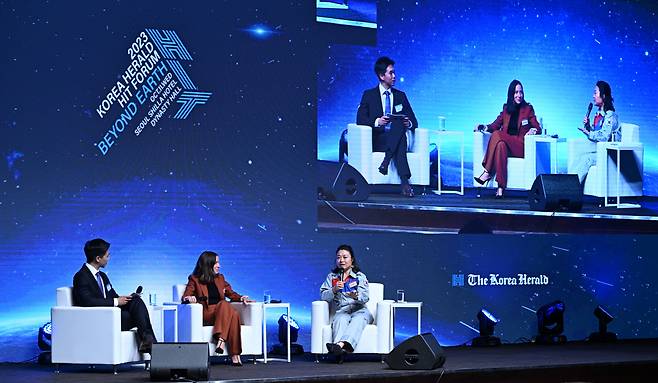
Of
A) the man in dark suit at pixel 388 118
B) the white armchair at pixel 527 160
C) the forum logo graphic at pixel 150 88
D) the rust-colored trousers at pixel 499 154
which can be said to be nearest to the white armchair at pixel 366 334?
the man in dark suit at pixel 388 118

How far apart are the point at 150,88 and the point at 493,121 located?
10.5 ft

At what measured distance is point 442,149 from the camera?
10500 millimetres

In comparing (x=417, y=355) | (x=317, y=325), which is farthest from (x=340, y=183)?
(x=417, y=355)

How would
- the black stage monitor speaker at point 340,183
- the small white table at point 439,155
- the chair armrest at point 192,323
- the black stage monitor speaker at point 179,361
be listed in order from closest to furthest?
the black stage monitor speaker at point 179,361 < the chair armrest at point 192,323 < the black stage monitor speaker at point 340,183 < the small white table at point 439,155

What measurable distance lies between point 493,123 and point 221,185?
2670 mm

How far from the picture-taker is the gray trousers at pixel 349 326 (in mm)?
8859

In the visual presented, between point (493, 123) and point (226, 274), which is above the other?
point (493, 123)

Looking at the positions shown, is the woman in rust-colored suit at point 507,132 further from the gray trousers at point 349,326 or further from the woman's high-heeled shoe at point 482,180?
the gray trousers at point 349,326

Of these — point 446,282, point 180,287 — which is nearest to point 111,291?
point 180,287

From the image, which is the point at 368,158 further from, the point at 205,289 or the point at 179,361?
the point at 179,361

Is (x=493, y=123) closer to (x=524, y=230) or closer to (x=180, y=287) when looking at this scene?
(x=524, y=230)

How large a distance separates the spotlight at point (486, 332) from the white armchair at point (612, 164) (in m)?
1.53

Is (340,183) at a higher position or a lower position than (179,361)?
higher

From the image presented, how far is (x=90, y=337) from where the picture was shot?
814 cm
